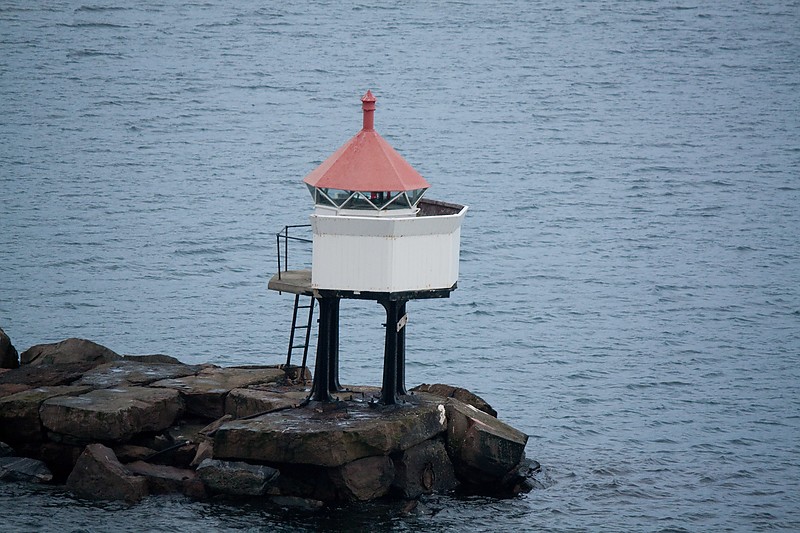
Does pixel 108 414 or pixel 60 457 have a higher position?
pixel 108 414

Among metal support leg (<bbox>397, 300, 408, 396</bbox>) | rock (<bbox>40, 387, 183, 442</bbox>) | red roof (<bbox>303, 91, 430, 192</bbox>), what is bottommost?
rock (<bbox>40, 387, 183, 442</bbox>)

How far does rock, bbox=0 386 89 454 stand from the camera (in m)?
22.8

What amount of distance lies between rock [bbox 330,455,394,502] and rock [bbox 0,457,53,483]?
16.2 ft

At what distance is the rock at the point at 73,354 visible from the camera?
1035 inches

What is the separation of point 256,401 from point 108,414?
2557 millimetres

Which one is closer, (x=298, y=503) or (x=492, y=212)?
(x=298, y=503)

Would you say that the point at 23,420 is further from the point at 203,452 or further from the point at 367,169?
the point at 367,169

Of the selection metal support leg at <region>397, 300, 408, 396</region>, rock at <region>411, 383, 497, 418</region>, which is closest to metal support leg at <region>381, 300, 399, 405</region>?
metal support leg at <region>397, 300, 408, 396</region>

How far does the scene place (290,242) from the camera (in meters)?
52.1

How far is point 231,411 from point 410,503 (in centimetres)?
360

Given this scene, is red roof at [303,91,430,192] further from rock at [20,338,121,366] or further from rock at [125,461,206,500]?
rock at [20,338,121,366]

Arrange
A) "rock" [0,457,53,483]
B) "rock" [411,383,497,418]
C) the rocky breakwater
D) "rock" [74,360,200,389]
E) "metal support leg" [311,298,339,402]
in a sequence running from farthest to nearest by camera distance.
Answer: "rock" [411,383,497,418]
"rock" [74,360,200,389]
"metal support leg" [311,298,339,402]
"rock" [0,457,53,483]
the rocky breakwater

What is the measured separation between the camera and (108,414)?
877 inches

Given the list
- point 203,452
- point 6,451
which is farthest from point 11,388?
point 203,452
